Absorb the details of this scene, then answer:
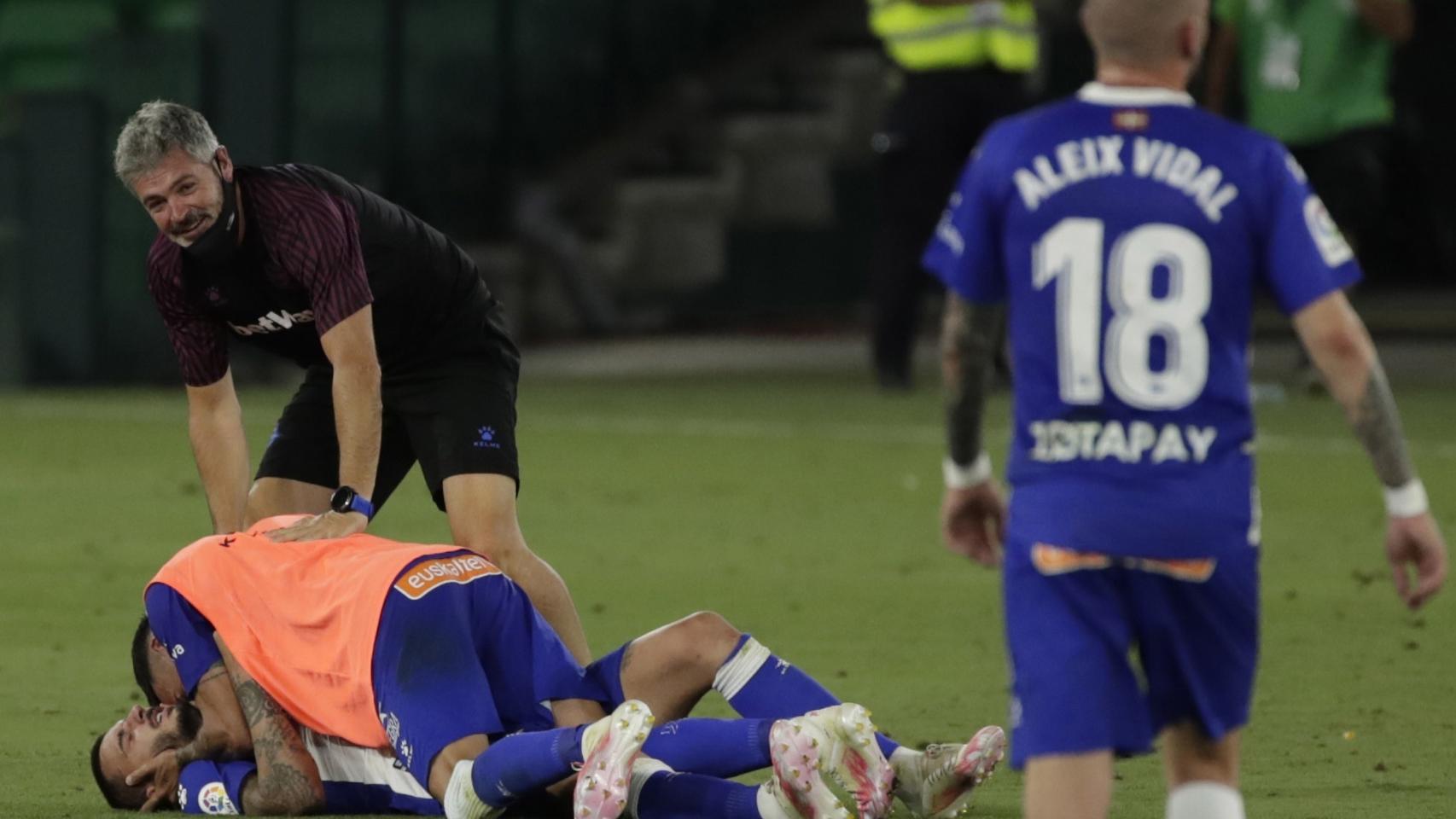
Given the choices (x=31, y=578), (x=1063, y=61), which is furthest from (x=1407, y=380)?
(x=31, y=578)

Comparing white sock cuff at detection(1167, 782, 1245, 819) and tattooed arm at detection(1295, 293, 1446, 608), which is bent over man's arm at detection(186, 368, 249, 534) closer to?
white sock cuff at detection(1167, 782, 1245, 819)

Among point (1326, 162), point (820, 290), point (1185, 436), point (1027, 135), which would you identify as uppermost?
point (1027, 135)

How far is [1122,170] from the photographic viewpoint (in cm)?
419

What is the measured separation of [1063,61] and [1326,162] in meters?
5.42

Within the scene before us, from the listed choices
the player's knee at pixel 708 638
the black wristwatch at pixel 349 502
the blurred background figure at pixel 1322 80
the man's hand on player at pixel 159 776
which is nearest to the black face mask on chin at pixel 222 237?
the black wristwatch at pixel 349 502

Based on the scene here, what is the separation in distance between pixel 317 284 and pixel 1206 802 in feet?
8.86

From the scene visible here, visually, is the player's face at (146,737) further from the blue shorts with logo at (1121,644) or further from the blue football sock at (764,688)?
the blue shorts with logo at (1121,644)

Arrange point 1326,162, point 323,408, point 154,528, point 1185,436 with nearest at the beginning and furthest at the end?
1. point 1185,436
2. point 323,408
3. point 154,528
4. point 1326,162

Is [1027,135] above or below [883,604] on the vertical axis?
above

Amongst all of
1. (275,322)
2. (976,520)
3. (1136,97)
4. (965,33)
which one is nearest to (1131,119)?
(1136,97)

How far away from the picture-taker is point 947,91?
14.1m

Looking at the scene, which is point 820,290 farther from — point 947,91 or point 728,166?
point 947,91

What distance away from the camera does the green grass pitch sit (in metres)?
6.42

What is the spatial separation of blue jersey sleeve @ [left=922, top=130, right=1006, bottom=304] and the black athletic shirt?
87.3 inches
